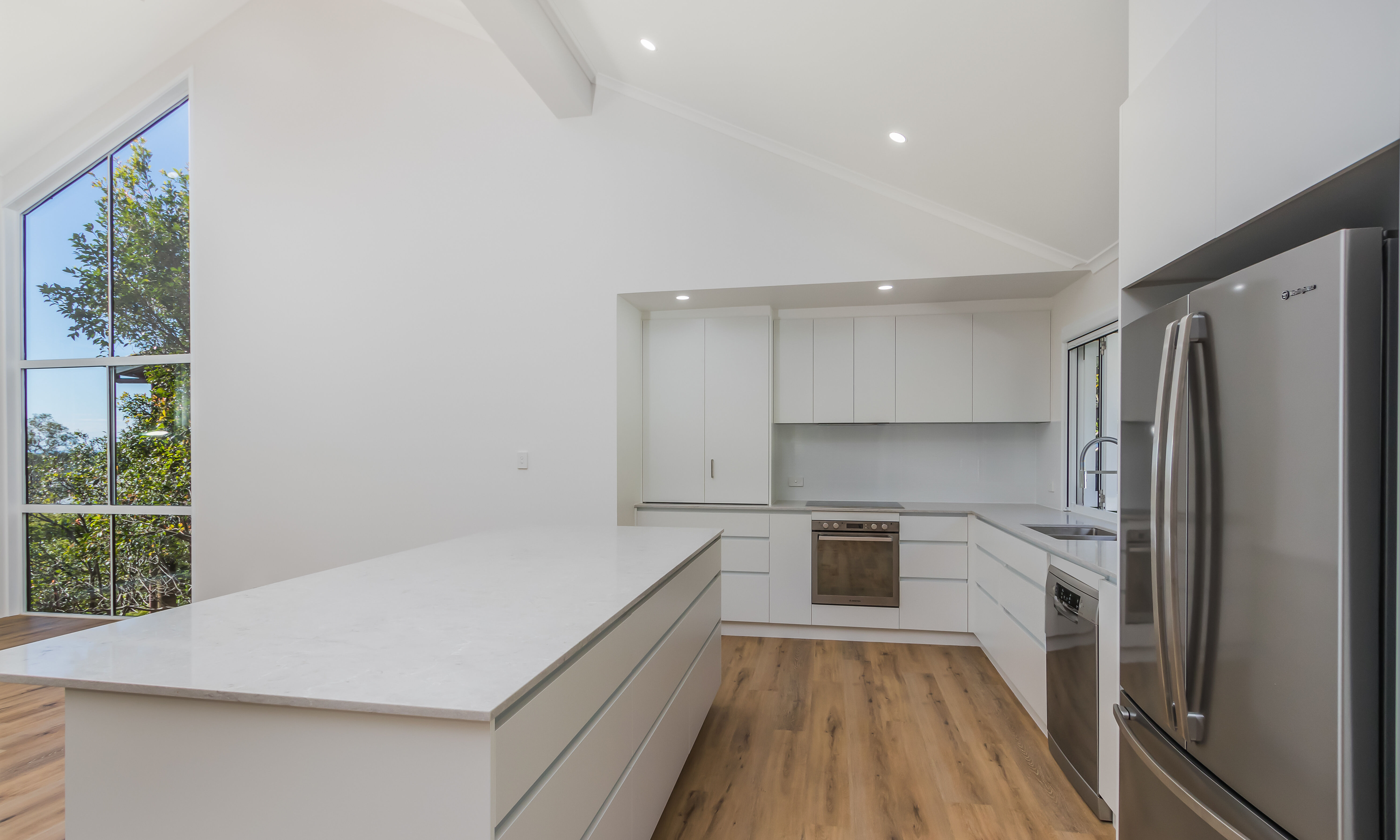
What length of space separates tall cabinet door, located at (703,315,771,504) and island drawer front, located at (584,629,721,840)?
1.50 meters

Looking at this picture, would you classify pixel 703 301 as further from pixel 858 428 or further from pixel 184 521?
pixel 184 521

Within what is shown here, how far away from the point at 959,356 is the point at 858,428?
85cm

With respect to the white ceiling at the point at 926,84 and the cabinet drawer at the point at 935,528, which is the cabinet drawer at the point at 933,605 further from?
the white ceiling at the point at 926,84

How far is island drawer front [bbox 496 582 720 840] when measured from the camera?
1.12 m

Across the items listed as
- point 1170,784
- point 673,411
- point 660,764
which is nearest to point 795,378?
Answer: point 673,411

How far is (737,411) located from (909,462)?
1.32 meters

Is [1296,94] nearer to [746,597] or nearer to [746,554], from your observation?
[746,554]

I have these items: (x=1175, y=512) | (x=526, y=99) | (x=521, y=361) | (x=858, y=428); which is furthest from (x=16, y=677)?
(x=858, y=428)

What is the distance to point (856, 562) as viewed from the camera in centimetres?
394

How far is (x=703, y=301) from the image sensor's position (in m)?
4.12

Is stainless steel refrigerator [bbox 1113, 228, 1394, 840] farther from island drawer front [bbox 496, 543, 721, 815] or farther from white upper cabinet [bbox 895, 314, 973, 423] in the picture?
white upper cabinet [bbox 895, 314, 973, 423]

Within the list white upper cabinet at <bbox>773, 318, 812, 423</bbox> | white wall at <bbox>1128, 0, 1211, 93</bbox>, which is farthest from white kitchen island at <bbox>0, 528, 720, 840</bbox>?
white upper cabinet at <bbox>773, 318, 812, 423</bbox>

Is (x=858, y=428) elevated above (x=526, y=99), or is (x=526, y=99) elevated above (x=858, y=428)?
(x=526, y=99)

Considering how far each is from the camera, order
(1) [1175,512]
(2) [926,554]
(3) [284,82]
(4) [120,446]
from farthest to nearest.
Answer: (4) [120,446] < (3) [284,82] < (2) [926,554] < (1) [1175,512]
